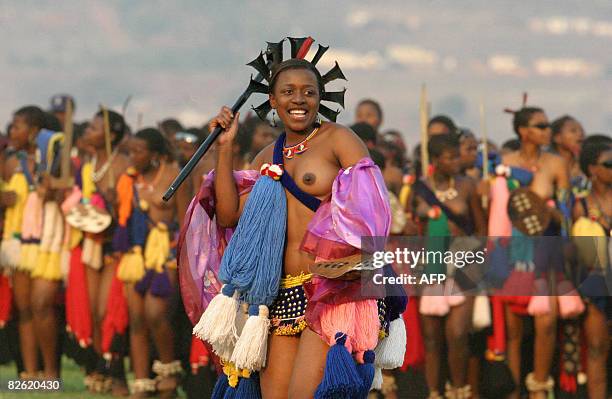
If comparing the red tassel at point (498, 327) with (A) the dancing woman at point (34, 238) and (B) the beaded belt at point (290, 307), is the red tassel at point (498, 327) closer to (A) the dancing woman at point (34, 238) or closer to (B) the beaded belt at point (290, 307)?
(A) the dancing woman at point (34, 238)

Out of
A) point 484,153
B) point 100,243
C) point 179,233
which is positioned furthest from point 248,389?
point 100,243

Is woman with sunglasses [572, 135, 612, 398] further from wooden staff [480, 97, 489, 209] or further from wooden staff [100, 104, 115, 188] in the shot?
wooden staff [100, 104, 115, 188]

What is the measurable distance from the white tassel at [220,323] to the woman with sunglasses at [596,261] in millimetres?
4159

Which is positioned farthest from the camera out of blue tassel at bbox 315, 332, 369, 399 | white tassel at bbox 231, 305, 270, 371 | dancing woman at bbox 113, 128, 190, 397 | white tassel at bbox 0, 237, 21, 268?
white tassel at bbox 0, 237, 21, 268

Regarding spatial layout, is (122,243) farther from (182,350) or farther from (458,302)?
(458,302)

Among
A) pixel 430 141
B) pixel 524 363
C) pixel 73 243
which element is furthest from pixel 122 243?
pixel 524 363

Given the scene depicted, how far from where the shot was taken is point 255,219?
7.21 meters

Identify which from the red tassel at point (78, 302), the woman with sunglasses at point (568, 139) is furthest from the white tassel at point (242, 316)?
the red tassel at point (78, 302)

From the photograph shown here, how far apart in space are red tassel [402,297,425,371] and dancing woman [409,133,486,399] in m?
0.08

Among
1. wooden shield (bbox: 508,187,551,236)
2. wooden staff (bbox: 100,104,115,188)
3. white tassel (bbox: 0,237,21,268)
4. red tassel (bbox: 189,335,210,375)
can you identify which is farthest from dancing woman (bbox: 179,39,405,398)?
white tassel (bbox: 0,237,21,268)

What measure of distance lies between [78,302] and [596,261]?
4.60 meters

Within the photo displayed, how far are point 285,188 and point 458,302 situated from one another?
166 inches

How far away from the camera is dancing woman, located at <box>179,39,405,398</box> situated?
22.6ft

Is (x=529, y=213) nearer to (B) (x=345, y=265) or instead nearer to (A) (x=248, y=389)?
(A) (x=248, y=389)
